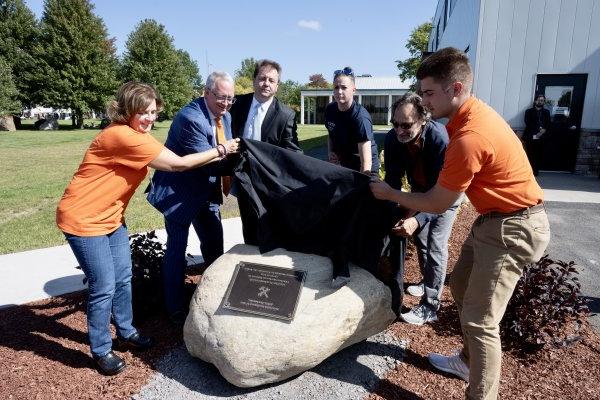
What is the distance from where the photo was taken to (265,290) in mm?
3051

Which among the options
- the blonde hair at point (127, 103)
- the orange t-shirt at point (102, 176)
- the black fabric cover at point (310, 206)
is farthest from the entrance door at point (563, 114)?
the orange t-shirt at point (102, 176)

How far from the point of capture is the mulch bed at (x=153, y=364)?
2.96m

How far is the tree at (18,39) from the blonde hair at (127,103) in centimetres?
3926

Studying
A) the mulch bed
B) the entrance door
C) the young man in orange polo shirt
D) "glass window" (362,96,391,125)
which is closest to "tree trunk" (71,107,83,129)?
"glass window" (362,96,391,125)

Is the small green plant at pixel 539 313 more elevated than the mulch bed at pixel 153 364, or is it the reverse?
the small green plant at pixel 539 313

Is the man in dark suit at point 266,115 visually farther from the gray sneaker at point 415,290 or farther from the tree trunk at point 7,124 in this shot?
the tree trunk at point 7,124

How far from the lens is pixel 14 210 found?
8430mm

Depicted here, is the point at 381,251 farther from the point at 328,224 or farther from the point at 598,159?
the point at 598,159

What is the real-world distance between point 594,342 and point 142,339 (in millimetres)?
3658

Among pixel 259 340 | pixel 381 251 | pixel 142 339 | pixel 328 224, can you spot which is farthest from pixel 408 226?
pixel 142 339

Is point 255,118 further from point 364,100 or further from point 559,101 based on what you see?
point 364,100

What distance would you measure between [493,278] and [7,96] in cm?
3852

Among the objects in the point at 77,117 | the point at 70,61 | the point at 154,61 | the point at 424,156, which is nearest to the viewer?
the point at 424,156

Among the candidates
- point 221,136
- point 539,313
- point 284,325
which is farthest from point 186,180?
point 539,313
